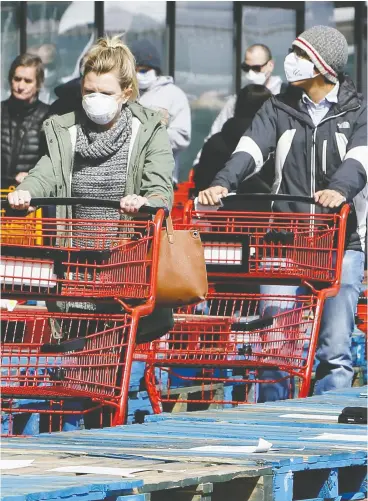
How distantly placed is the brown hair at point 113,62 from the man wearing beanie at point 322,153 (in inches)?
39.4

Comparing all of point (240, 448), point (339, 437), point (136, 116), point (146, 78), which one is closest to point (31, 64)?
point (146, 78)

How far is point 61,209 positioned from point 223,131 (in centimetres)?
533

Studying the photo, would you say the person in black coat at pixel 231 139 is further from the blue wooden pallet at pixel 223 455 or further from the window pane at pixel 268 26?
the blue wooden pallet at pixel 223 455

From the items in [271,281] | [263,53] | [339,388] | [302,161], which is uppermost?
[263,53]

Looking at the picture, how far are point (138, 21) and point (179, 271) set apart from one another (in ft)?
33.8

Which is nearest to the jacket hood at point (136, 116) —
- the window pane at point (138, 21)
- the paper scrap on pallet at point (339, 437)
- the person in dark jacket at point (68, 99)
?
the paper scrap on pallet at point (339, 437)

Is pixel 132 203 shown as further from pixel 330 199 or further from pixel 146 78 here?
pixel 146 78

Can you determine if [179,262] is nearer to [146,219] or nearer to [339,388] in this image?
[146,219]

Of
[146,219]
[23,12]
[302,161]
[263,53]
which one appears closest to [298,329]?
[302,161]

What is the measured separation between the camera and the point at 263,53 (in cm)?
1329

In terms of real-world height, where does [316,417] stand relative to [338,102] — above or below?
below

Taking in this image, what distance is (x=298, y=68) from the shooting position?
339 inches

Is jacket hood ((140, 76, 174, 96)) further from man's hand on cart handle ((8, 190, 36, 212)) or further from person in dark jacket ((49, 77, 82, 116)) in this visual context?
man's hand on cart handle ((8, 190, 36, 212))

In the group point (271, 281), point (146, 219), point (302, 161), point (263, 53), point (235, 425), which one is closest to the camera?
point (235, 425)
